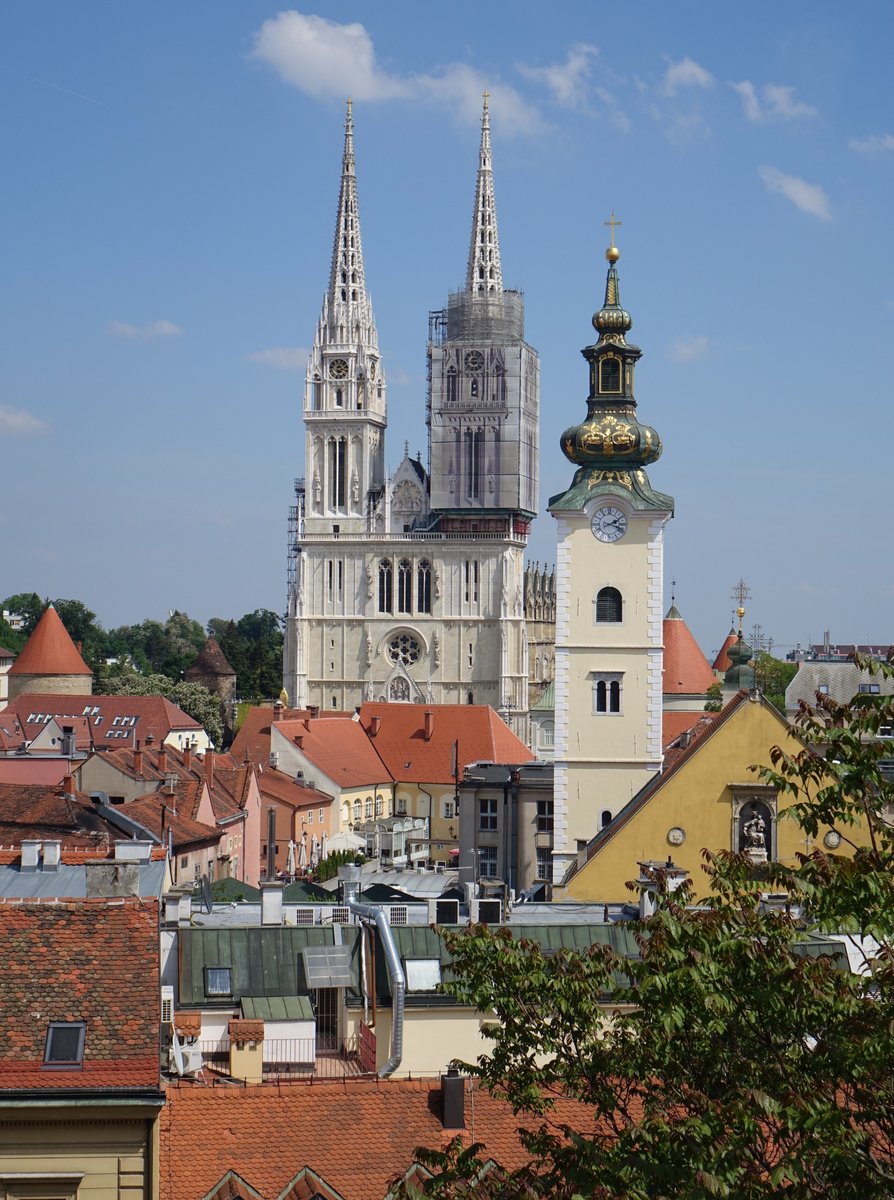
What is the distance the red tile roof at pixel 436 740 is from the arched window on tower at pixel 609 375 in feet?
151

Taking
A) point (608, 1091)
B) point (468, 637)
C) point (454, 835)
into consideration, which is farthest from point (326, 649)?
point (608, 1091)

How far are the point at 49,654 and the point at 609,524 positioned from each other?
250ft

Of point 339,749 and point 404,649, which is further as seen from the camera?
point 404,649

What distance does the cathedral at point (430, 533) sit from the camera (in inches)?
4798

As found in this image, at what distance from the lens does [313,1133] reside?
674 inches

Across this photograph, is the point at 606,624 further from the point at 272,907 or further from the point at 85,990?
the point at 85,990

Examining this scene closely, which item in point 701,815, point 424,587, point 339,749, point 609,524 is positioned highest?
point 424,587

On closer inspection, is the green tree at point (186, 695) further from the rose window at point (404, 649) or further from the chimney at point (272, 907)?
the chimney at point (272, 907)

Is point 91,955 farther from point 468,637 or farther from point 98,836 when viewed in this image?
point 468,637

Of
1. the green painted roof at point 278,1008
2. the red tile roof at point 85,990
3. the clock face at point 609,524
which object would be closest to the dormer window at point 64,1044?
the red tile roof at point 85,990

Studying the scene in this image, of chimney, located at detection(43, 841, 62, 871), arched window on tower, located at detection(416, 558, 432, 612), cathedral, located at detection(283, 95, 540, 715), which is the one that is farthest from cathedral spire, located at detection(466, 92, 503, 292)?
chimney, located at detection(43, 841, 62, 871)

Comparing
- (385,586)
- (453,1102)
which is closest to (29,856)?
(453,1102)

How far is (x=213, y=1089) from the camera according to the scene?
1711 cm

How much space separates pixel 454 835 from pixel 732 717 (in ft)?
181
